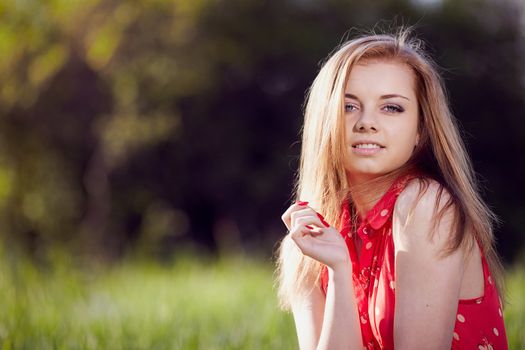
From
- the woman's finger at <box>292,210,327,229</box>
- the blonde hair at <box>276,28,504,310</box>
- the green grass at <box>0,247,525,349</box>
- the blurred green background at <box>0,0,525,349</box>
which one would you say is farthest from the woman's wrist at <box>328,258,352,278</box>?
the blurred green background at <box>0,0,525,349</box>

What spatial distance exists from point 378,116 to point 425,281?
503 millimetres

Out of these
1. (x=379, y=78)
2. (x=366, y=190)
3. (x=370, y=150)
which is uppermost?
(x=379, y=78)

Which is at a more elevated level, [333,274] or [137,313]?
[333,274]

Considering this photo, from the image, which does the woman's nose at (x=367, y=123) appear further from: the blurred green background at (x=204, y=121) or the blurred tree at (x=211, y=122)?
the blurred tree at (x=211, y=122)

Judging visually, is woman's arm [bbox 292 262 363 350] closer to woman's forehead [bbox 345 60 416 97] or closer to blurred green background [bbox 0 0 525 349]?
woman's forehead [bbox 345 60 416 97]

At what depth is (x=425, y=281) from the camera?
185 cm

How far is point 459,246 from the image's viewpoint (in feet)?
6.18

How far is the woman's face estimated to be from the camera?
2.03 metres

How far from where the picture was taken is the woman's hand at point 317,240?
192 cm

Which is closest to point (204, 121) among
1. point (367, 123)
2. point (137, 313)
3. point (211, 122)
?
point (211, 122)

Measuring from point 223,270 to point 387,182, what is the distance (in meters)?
4.07

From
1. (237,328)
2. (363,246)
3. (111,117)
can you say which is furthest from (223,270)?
(111,117)

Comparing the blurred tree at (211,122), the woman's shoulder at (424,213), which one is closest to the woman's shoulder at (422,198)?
the woman's shoulder at (424,213)

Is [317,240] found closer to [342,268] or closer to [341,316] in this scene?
[342,268]
